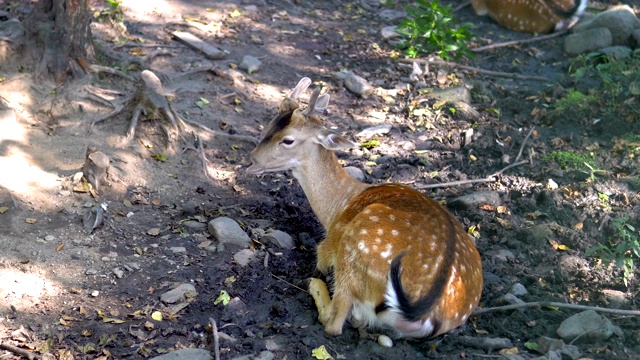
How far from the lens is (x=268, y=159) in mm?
5699

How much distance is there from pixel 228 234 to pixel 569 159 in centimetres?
349

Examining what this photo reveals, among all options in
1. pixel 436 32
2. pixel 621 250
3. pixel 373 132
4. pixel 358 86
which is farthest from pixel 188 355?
pixel 436 32

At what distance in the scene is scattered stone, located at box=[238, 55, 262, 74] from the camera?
8.22 m

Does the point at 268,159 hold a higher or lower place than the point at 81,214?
higher

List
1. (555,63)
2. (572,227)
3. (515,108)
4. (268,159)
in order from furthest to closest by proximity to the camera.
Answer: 1. (555,63)
2. (515,108)
3. (572,227)
4. (268,159)

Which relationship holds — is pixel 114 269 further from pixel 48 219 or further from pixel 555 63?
pixel 555 63

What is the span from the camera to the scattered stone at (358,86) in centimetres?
833

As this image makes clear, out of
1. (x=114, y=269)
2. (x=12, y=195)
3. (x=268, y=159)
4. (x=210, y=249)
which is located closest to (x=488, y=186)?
(x=268, y=159)

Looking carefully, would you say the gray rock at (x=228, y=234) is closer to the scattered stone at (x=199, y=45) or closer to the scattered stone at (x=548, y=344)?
the scattered stone at (x=548, y=344)

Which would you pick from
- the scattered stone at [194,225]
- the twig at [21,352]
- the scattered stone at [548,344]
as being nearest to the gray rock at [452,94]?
the scattered stone at [194,225]

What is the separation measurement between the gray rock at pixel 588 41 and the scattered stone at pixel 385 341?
20.9 ft

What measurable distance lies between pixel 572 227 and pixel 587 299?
3.15 feet

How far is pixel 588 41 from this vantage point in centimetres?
979

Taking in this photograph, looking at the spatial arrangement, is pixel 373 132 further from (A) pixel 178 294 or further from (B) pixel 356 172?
(A) pixel 178 294
